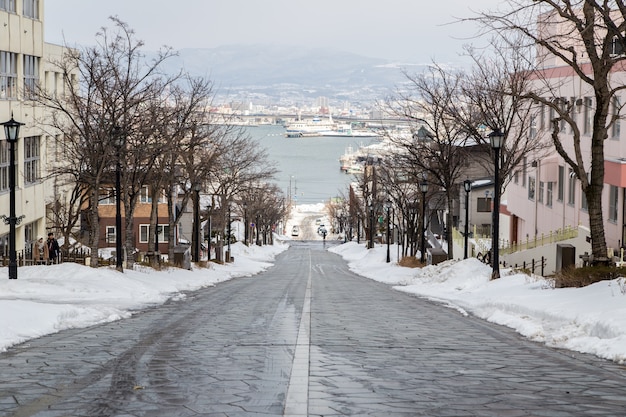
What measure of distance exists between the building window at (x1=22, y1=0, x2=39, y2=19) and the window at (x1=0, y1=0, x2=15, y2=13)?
5.38 feet

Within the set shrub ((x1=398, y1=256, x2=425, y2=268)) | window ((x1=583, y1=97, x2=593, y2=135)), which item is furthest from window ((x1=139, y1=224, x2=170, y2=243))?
window ((x1=583, y1=97, x2=593, y2=135))

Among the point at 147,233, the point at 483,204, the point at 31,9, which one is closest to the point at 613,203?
the point at 31,9

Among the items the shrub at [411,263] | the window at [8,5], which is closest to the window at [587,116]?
the shrub at [411,263]

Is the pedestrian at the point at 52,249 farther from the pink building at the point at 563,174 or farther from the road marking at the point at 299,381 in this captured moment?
the road marking at the point at 299,381

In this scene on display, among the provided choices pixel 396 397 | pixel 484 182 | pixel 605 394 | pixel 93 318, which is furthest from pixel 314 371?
pixel 484 182

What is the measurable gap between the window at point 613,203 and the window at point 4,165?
23.3m

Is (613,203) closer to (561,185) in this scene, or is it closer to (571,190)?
(571,190)

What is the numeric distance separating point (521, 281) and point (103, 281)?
34.7 ft

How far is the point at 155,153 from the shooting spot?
29203 millimetres

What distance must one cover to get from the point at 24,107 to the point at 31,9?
4.52 meters

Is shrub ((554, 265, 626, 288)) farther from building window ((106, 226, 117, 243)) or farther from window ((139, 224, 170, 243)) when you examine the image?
window ((139, 224, 170, 243))

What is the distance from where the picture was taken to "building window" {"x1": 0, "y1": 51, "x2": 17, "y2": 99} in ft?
111

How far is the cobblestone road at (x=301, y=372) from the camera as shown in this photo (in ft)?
25.0

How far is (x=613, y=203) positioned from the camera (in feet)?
107
